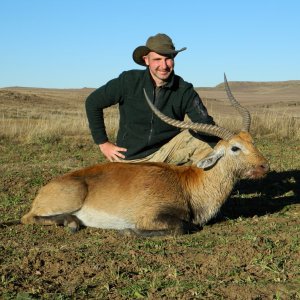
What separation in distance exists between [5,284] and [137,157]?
160 inches

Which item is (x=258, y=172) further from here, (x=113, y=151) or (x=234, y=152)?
(x=113, y=151)

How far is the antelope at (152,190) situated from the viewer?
6793 millimetres

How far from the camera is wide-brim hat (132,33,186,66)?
7.62 metres

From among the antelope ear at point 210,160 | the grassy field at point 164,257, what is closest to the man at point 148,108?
the antelope ear at point 210,160

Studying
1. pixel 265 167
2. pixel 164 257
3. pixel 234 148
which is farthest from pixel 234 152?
pixel 164 257

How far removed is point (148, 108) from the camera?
804 cm

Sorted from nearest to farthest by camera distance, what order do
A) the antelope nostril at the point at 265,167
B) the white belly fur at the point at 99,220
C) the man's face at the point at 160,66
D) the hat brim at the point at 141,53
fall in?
the antelope nostril at the point at 265,167 < the white belly fur at the point at 99,220 < the hat brim at the point at 141,53 < the man's face at the point at 160,66

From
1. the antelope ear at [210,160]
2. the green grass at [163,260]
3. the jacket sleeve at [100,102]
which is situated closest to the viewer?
the green grass at [163,260]

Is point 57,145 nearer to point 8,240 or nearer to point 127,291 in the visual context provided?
point 8,240

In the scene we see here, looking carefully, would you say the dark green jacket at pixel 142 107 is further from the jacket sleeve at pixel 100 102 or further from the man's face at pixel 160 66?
the man's face at pixel 160 66

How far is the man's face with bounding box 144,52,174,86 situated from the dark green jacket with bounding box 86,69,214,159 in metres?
0.14

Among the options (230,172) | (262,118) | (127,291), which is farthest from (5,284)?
(262,118)

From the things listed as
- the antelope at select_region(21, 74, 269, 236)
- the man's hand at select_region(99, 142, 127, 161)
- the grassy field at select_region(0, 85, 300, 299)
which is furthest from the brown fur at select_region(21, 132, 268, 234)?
the man's hand at select_region(99, 142, 127, 161)

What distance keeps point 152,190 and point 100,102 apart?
6.43ft
